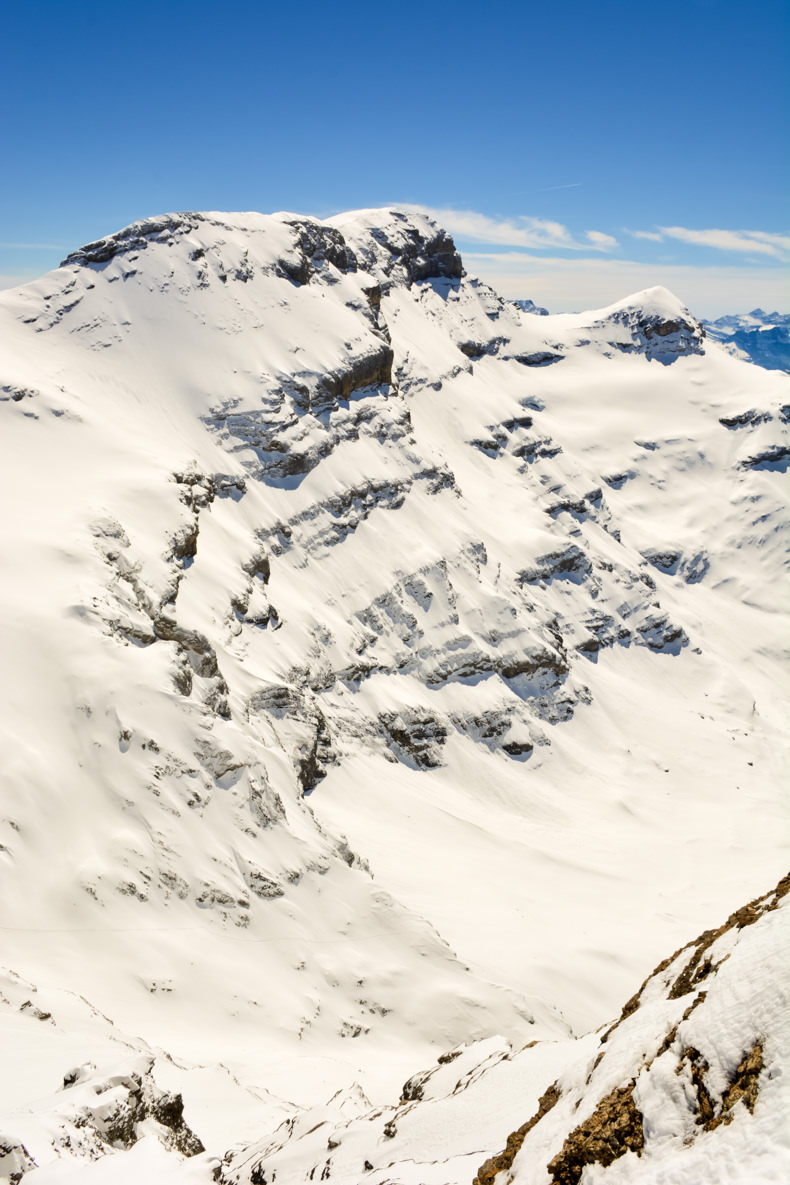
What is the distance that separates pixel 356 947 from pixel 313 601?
158ft

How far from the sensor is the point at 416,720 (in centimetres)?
8531

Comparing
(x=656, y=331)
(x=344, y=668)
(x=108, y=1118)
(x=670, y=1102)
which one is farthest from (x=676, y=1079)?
(x=656, y=331)

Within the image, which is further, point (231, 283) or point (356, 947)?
point (231, 283)

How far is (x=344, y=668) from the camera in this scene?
83.6 meters

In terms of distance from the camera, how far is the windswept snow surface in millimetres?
37500

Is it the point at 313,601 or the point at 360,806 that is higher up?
the point at 313,601

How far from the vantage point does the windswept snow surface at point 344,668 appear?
3750cm

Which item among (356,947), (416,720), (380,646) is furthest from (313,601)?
(356,947)

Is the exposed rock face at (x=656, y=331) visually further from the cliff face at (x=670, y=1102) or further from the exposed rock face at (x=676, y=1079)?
the exposed rock face at (x=676, y=1079)

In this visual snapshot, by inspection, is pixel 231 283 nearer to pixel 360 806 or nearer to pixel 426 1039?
pixel 360 806

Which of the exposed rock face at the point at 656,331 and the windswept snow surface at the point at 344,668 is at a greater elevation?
the exposed rock face at the point at 656,331

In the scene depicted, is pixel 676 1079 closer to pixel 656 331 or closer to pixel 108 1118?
pixel 108 1118

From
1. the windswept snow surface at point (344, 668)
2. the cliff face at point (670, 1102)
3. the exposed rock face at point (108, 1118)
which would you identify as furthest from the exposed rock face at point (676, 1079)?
the windswept snow surface at point (344, 668)

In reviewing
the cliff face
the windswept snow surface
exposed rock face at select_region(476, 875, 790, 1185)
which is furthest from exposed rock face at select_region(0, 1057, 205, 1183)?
exposed rock face at select_region(476, 875, 790, 1185)
